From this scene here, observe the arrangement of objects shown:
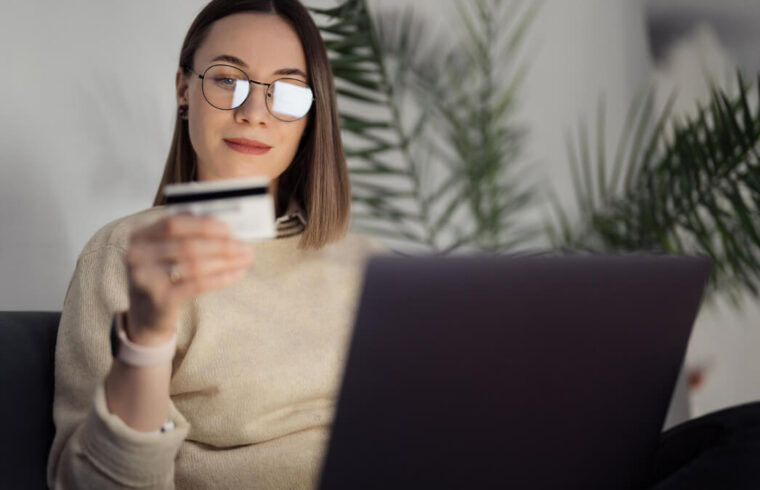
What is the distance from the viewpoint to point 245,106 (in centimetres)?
110

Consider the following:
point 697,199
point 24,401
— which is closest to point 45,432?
point 24,401

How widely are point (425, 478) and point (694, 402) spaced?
7.20 feet

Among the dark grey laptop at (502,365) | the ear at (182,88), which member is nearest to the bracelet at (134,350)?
the dark grey laptop at (502,365)

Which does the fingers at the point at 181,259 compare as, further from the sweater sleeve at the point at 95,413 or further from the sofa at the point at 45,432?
the sofa at the point at 45,432

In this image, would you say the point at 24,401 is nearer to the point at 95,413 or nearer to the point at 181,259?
the point at 95,413

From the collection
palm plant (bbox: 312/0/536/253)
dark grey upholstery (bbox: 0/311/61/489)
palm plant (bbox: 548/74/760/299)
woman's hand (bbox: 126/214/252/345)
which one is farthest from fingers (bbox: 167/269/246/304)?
palm plant (bbox: 548/74/760/299)

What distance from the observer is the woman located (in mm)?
771

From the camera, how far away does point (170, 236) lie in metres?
0.59

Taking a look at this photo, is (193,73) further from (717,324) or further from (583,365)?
(717,324)

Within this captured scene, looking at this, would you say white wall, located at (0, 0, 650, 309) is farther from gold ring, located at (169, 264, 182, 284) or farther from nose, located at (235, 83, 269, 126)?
gold ring, located at (169, 264, 182, 284)

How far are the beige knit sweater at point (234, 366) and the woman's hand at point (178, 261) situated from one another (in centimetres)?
24

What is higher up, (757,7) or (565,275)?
(757,7)

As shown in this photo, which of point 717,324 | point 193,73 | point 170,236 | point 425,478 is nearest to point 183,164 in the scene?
point 193,73

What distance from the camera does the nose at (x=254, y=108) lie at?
3.59 ft
